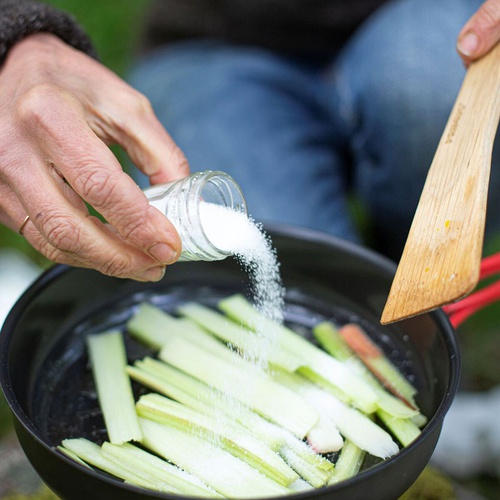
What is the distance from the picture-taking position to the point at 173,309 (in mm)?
1538

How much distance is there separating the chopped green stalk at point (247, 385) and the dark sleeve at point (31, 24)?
0.70 m

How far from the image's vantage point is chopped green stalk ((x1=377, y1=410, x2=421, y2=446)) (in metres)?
1.18

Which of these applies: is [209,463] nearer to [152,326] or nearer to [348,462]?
[348,462]

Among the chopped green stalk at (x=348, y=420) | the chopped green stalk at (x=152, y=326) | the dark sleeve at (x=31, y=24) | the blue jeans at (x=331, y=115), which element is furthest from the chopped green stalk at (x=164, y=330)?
the blue jeans at (x=331, y=115)

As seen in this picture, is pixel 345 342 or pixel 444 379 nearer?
pixel 444 379

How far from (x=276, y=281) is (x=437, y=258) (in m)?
0.44

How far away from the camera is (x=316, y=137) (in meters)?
2.32

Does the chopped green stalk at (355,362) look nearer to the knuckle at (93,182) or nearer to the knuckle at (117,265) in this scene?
the knuckle at (117,265)

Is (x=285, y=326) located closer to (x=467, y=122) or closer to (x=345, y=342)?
(x=345, y=342)

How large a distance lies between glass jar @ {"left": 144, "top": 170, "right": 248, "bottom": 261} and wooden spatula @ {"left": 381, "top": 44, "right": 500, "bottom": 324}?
305mm

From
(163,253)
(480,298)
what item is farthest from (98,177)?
(480,298)

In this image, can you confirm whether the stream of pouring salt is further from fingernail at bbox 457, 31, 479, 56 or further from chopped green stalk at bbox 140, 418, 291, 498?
fingernail at bbox 457, 31, 479, 56

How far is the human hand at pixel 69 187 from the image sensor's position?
1062 millimetres

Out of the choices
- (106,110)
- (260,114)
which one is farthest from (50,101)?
(260,114)
